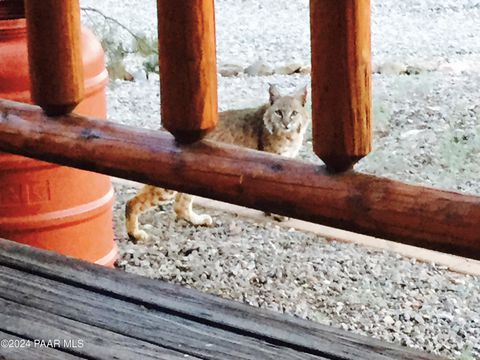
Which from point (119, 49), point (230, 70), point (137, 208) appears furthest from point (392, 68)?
point (137, 208)

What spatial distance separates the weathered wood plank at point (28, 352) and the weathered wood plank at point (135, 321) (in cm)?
7

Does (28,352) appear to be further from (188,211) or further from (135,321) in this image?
(188,211)

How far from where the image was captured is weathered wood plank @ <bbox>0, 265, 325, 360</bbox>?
997 mm

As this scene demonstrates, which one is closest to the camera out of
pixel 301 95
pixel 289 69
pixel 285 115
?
pixel 285 115

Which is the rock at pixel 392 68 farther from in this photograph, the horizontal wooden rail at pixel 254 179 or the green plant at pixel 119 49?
the horizontal wooden rail at pixel 254 179

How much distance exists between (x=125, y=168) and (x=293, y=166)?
237 millimetres

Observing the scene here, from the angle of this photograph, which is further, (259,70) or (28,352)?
(259,70)

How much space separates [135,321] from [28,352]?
0.13 meters

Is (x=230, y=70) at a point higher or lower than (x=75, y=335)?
lower

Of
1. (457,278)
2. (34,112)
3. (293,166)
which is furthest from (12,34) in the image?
(457,278)

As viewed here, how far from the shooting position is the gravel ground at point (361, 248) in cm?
211

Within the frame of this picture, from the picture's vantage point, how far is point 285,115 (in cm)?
281

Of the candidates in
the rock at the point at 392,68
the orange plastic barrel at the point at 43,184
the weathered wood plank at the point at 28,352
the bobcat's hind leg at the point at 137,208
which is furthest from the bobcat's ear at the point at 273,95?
the weathered wood plank at the point at 28,352

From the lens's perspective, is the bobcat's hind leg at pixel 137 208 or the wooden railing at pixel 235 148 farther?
the bobcat's hind leg at pixel 137 208
